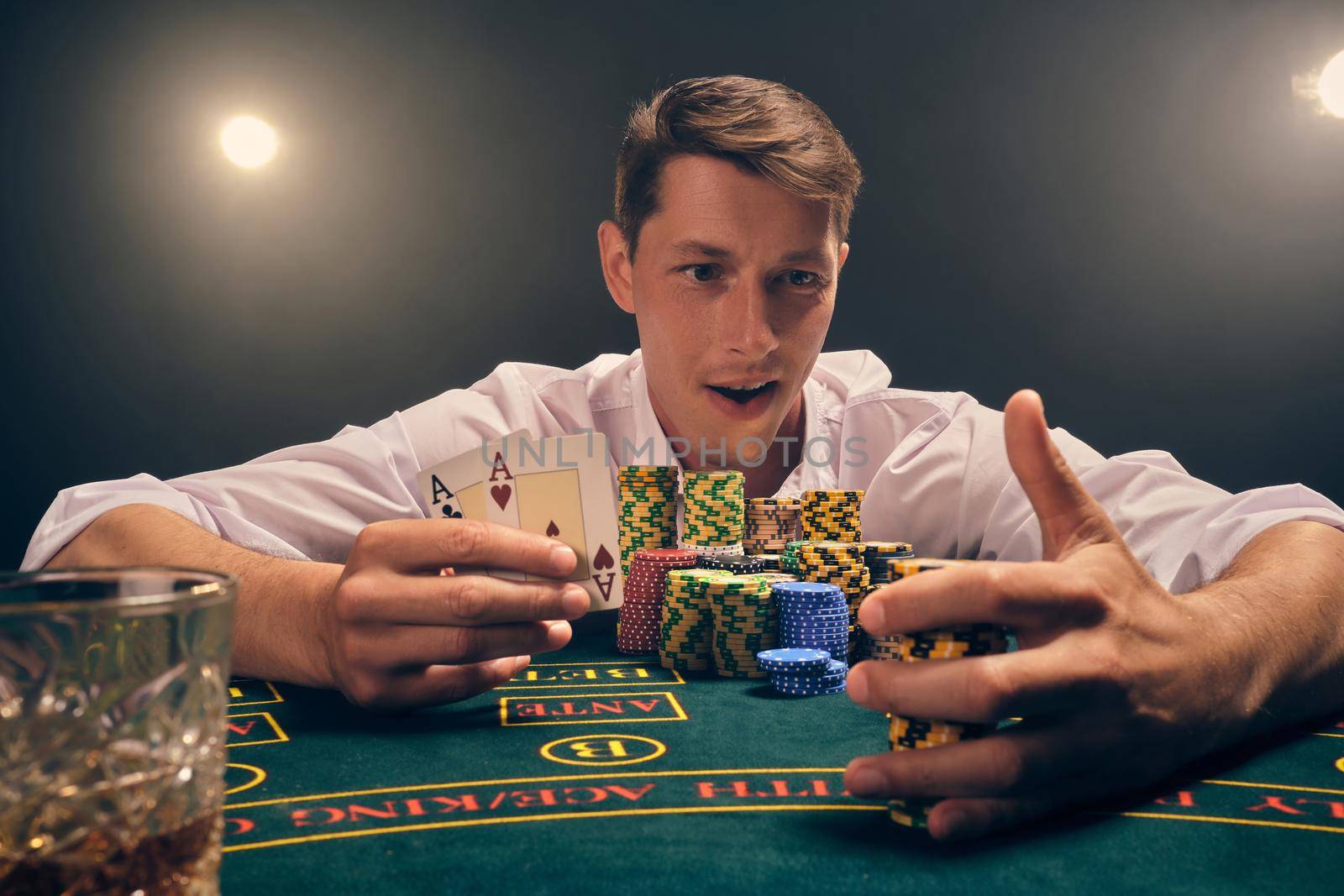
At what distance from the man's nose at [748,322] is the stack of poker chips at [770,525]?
428mm

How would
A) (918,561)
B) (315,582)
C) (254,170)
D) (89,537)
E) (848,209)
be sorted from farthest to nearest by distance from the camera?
(254,170), (848,209), (89,537), (315,582), (918,561)

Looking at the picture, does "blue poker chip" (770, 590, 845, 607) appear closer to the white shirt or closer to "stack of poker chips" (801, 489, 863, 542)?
"stack of poker chips" (801, 489, 863, 542)

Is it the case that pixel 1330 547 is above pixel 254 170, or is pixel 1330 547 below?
below

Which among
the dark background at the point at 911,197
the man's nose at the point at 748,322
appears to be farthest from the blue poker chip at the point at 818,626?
the dark background at the point at 911,197

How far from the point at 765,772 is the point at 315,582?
36.0 inches

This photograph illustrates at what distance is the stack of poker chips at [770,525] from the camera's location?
2.88 metres

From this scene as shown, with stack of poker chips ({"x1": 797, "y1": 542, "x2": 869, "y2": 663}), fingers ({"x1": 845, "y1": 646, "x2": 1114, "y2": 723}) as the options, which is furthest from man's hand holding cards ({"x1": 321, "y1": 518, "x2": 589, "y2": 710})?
stack of poker chips ({"x1": 797, "y1": 542, "x2": 869, "y2": 663})

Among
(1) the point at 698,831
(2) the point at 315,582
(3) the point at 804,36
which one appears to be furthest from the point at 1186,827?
(3) the point at 804,36

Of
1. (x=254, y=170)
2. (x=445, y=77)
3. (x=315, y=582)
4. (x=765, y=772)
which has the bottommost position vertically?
(x=765, y=772)

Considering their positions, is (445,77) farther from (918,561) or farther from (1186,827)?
(1186,827)

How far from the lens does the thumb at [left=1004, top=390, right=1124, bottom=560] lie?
3.99 ft

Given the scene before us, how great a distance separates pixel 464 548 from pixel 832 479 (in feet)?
6.74

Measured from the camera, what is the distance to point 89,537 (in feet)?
7.14

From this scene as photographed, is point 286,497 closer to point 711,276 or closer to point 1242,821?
point 711,276
